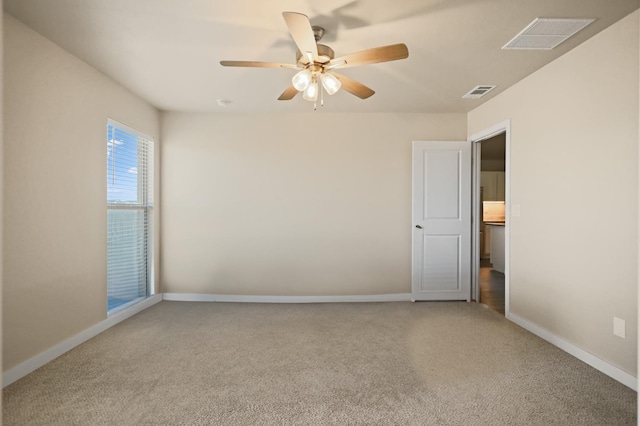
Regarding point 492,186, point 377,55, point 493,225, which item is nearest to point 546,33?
point 377,55

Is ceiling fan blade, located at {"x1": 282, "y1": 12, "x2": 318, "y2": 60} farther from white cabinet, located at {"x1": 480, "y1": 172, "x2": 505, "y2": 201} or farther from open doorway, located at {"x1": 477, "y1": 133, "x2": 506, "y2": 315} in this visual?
white cabinet, located at {"x1": 480, "y1": 172, "x2": 505, "y2": 201}

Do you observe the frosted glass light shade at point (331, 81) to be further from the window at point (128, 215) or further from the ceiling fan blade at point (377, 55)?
the window at point (128, 215)

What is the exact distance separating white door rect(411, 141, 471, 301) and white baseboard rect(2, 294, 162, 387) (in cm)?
334

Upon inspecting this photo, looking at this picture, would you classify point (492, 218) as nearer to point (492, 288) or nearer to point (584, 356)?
point (492, 288)

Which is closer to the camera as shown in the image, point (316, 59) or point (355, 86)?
point (316, 59)

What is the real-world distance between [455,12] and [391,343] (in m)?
2.63

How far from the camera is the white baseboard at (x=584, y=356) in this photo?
2.44 metres

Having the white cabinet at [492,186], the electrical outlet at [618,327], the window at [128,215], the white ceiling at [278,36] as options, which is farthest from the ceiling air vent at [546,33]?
the white cabinet at [492,186]

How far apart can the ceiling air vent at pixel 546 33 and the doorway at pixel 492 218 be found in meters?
1.11

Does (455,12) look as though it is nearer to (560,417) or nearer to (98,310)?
(560,417)

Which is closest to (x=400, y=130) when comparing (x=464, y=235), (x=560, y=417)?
(x=464, y=235)

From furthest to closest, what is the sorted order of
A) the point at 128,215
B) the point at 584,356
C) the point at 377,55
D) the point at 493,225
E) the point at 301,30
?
1. the point at 493,225
2. the point at 128,215
3. the point at 584,356
4. the point at 377,55
5. the point at 301,30

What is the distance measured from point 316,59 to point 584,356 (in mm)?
3021

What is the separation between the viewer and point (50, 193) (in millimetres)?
2820
